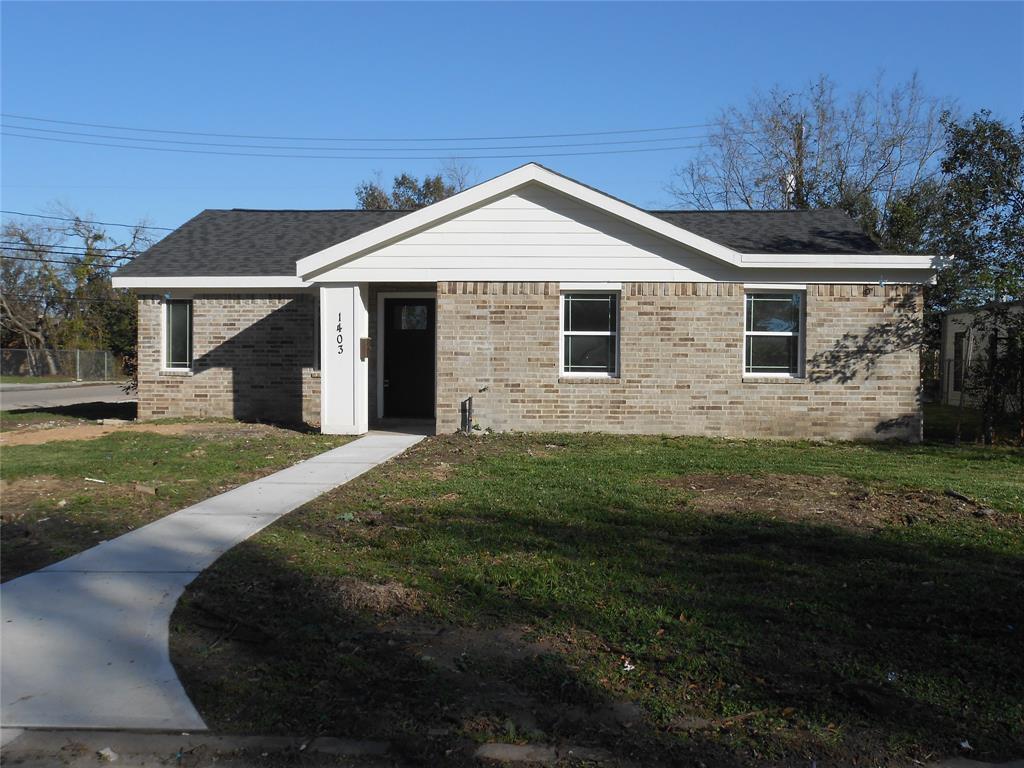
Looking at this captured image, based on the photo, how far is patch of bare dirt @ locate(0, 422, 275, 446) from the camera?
47.8 ft

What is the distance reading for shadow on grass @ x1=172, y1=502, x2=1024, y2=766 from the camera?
4016 mm

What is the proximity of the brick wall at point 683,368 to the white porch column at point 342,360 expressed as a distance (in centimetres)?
131

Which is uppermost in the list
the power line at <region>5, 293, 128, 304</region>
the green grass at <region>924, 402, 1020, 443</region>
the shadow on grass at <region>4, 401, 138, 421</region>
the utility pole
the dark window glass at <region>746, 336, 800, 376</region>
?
the utility pole

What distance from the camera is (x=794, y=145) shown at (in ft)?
106

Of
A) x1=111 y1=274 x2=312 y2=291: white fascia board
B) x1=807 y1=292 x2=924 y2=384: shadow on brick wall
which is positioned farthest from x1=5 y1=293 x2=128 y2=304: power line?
x1=807 y1=292 x2=924 y2=384: shadow on brick wall

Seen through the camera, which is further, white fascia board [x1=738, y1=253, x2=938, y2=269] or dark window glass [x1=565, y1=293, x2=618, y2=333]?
dark window glass [x1=565, y1=293, x2=618, y2=333]

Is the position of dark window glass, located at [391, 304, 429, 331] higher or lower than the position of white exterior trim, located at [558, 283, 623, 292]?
lower

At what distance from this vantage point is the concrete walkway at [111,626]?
4219mm

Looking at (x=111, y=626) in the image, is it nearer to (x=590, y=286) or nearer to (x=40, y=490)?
(x=40, y=490)

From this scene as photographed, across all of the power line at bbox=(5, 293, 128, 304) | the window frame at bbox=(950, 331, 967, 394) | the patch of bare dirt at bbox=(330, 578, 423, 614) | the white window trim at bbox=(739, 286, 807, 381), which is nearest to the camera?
the patch of bare dirt at bbox=(330, 578, 423, 614)

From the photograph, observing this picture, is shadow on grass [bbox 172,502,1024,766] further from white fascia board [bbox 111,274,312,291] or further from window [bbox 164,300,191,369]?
window [bbox 164,300,191,369]

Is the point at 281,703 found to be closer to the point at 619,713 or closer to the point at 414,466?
the point at 619,713

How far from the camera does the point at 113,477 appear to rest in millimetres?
10086

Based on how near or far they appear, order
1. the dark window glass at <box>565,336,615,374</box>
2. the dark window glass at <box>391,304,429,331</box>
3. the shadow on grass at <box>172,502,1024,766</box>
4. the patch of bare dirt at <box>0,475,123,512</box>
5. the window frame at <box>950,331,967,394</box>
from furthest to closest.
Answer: the window frame at <box>950,331,967,394</box>, the dark window glass at <box>391,304,429,331</box>, the dark window glass at <box>565,336,615,374</box>, the patch of bare dirt at <box>0,475,123,512</box>, the shadow on grass at <box>172,502,1024,766</box>
